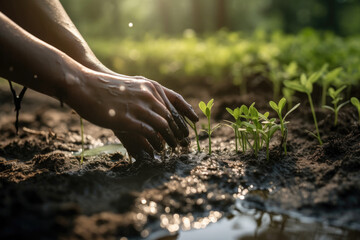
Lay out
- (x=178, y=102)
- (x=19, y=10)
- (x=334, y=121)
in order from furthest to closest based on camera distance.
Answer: (x=334, y=121) < (x=19, y=10) < (x=178, y=102)

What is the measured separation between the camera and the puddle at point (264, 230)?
1560 millimetres

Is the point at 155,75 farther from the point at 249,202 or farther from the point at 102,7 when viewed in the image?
the point at 102,7

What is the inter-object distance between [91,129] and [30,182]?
1735 mm

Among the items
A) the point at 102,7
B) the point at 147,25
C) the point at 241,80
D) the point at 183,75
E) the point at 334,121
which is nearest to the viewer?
the point at 334,121

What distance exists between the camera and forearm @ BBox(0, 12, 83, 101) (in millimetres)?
1769

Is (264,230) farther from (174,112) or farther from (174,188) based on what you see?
(174,112)

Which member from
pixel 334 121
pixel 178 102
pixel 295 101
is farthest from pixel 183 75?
pixel 178 102

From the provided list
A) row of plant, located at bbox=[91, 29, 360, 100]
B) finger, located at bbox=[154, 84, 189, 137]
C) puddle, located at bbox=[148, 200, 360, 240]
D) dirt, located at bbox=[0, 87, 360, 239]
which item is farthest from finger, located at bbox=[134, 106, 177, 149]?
row of plant, located at bbox=[91, 29, 360, 100]

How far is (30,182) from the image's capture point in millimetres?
2020

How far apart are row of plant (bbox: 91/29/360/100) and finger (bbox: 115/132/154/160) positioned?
1.61 metres

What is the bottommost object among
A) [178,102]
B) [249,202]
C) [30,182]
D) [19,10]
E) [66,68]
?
[249,202]

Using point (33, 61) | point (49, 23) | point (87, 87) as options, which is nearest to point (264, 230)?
point (87, 87)

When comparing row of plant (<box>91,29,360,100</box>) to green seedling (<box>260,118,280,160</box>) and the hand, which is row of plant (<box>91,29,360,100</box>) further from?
the hand

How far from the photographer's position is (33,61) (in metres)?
1.80
